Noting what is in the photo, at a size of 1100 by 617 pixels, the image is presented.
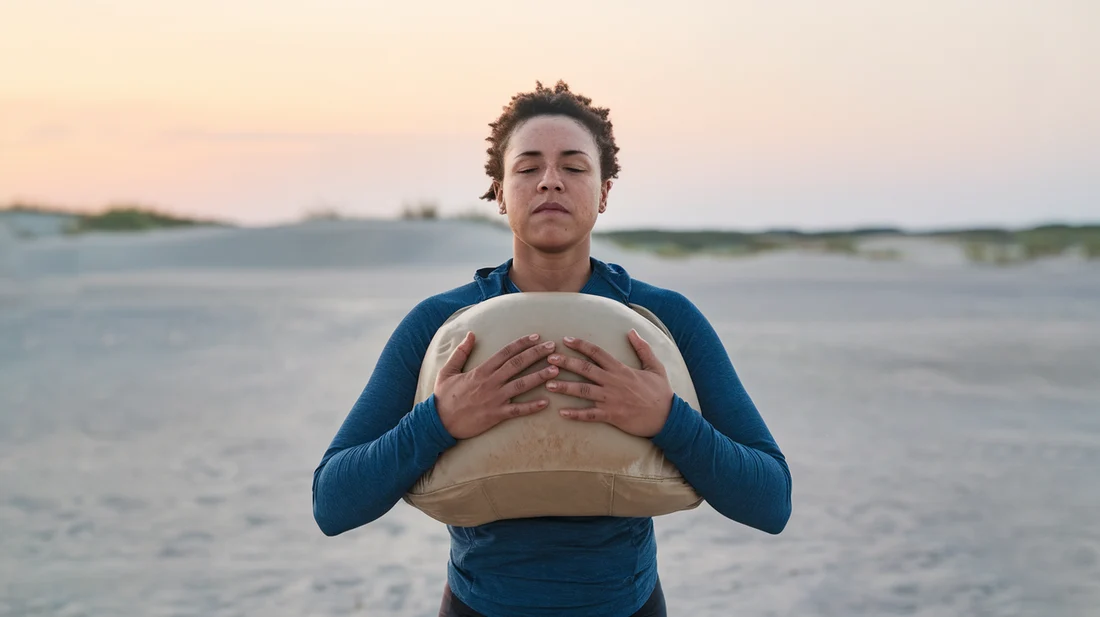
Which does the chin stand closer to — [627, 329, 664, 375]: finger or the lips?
the lips

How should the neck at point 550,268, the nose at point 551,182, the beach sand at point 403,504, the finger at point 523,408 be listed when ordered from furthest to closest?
the beach sand at point 403,504 < the neck at point 550,268 < the nose at point 551,182 < the finger at point 523,408

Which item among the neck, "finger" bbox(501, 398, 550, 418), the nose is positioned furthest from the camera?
the neck

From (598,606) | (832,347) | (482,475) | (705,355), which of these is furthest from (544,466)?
(832,347)

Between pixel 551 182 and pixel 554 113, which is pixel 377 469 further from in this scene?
pixel 554 113

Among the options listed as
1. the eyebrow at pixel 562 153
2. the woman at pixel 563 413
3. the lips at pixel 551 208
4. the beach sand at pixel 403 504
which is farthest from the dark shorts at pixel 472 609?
the beach sand at pixel 403 504

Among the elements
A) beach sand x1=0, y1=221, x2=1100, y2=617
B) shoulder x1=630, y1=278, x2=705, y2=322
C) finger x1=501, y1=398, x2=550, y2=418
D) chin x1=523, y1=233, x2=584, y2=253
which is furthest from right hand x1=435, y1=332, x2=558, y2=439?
beach sand x1=0, y1=221, x2=1100, y2=617

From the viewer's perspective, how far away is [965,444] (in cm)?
718

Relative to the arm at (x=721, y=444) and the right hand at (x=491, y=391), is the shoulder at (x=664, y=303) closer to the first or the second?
the arm at (x=721, y=444)

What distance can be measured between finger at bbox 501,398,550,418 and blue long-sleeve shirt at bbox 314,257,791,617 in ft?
0.44

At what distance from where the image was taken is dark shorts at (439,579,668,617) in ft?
6.89

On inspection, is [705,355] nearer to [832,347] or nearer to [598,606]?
[598,606]

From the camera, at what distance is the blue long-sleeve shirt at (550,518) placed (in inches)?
75.8

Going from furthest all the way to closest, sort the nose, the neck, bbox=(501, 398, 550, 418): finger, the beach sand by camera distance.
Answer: the beach sand, the neck, the nose, bbox=(501, 398, 550, 418): finger

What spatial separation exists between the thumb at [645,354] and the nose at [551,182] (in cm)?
37
